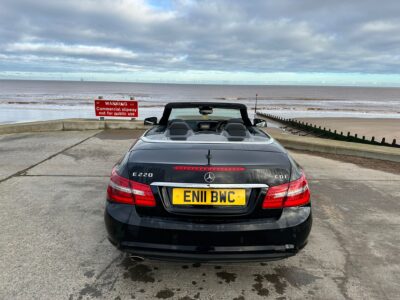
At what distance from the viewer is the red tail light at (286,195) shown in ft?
7.60

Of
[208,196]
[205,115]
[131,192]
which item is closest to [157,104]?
[205,115]

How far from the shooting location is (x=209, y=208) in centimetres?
229

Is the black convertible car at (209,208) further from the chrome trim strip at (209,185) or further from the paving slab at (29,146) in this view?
the paving slab at (29,146)

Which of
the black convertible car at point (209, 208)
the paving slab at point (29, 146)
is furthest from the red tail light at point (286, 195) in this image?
the paving slab at point (29, 146)

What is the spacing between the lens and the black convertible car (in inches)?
89.0

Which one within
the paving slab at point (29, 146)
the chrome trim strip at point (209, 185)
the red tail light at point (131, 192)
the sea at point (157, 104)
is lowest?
the sea at point (157, 104)

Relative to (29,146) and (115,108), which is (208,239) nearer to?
(29,146)

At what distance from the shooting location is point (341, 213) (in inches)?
165

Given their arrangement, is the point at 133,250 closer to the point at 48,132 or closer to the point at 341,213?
the point at 341,213

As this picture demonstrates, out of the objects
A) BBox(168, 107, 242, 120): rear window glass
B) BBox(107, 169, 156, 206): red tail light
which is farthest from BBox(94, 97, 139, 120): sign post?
BBox(107, 169, 156, 206): red tail light

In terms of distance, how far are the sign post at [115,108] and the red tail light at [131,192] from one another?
976 cm

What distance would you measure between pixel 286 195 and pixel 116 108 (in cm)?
1046

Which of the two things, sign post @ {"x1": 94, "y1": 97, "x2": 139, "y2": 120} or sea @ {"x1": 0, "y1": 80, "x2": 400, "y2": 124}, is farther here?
sea @ {"x1": 0, "y1": 80, "x2": 400, "y2": 124}

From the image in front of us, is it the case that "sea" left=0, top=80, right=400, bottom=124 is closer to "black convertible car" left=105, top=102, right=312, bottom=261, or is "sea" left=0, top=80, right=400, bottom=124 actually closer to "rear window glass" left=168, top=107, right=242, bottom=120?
"rear window glass" left=168, top=107, right=242, bottom=120
